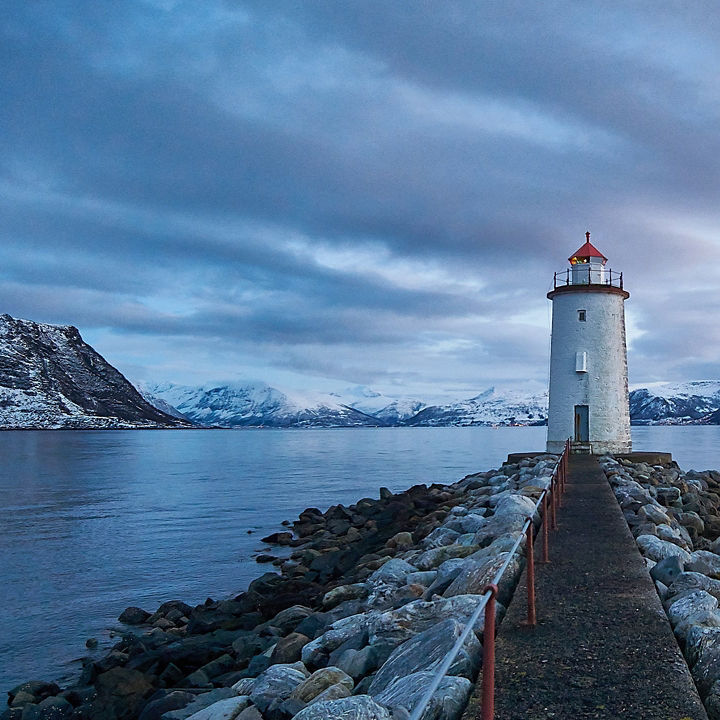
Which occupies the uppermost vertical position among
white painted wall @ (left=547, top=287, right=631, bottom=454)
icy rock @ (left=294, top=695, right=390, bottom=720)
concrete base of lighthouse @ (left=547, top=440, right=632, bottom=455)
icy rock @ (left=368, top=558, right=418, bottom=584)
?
white painted wall @ (left=547, top=287, right=631, bottom=454)

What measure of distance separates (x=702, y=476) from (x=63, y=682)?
1784cm

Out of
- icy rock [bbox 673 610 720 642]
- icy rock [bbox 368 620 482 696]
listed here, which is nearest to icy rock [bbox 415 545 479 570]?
icy rock [bbox 368 620 482 696]

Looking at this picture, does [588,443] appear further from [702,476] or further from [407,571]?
[407,571]

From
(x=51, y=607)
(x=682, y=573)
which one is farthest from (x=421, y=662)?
(x=51, y=607)

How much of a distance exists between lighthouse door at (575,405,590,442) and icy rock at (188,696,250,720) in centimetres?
1636

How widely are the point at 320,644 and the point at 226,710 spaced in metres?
1.32

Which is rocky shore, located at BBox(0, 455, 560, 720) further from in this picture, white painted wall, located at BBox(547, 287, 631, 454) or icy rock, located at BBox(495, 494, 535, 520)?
white painted wall, located at BBox(547, 287, 631, 454)

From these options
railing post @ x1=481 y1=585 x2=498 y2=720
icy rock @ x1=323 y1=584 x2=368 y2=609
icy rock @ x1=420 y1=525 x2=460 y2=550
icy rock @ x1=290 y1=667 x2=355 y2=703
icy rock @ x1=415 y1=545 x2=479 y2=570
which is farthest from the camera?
icy rock @ x1=420 y1=525 x2=460 y2=550

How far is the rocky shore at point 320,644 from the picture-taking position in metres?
5.14

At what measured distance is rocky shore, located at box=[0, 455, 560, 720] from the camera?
514cm

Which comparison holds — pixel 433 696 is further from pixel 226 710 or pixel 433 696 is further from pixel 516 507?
pixel 516 507

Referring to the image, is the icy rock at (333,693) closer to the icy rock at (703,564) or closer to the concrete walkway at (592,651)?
the concrete walkway at (592,651)

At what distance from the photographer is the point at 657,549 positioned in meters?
8.09

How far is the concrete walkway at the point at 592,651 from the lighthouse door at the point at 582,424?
13.0 m
